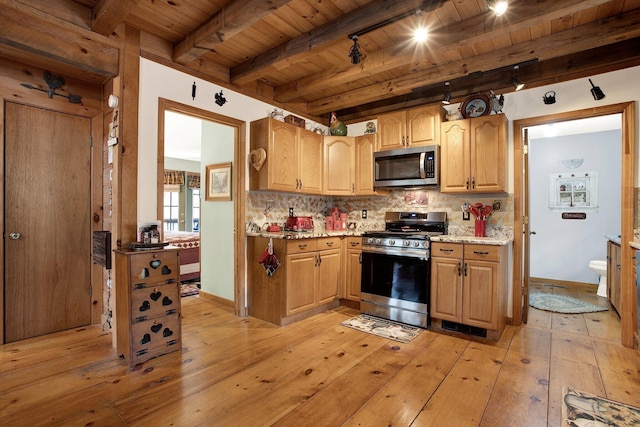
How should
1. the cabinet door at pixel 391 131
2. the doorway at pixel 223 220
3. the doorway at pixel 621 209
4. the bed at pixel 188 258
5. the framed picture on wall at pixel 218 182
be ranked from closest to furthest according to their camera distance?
the doorway at pixel 621 209 → the doorway at pixel 223 220 → the cabinet door at pixel 391 131 → the framed picture on wall at pixel 218 182 → the bed at pixel 188 258

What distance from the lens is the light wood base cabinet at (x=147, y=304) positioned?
2.38 m

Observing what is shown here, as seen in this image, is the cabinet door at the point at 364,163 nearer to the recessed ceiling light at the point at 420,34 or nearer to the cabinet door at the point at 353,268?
the cabinet door at the point at 353,268

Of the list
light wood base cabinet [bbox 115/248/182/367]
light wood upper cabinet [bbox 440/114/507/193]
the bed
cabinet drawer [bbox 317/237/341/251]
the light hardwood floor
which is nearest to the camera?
the light hardwood floor

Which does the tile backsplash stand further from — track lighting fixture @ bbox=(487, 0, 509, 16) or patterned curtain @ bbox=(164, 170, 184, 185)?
patterned curtain @ bbox=(164, 170, 184, 185)

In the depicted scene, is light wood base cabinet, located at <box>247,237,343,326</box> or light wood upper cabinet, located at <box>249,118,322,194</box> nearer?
light wood base cabinet, located at <box>247,237,343,326</box>

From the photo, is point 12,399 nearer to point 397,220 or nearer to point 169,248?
point 169,248

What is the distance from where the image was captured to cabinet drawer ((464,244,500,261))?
2.91 meters

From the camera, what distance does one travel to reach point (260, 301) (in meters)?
3.45

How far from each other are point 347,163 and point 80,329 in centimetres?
334

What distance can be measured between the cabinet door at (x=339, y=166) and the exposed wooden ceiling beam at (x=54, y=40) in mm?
2351

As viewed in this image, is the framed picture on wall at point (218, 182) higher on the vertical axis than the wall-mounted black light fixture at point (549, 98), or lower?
lower

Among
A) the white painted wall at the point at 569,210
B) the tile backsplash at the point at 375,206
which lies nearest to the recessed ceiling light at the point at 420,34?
the tile backsplash at the point at 375,206

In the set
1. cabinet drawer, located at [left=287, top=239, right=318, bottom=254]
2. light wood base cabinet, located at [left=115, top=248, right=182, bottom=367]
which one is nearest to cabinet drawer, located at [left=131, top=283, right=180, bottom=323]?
light wood base cabinet, located at [left=115, top=248, right=182, bottom=367]

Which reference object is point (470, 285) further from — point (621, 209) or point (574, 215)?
point (574, 215)
